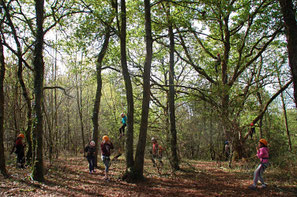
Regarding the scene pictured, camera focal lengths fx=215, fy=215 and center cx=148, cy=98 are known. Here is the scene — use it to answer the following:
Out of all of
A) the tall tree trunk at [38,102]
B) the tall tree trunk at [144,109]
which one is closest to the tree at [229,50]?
the tall tree trunk at [144,109]

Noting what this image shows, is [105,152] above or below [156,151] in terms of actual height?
above

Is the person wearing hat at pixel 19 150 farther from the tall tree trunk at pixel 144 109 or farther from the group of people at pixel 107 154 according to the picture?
the tall tree trunk at pixel 144 109

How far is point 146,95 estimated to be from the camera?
9117mm

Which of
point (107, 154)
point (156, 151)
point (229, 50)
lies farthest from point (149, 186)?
point (229, 50)

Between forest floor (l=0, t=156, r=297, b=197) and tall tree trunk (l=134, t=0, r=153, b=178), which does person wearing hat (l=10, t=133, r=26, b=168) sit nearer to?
forest floor (l=0, t=156, r=297, b=197)

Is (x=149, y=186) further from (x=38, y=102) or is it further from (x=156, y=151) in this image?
(x=38, y=102)

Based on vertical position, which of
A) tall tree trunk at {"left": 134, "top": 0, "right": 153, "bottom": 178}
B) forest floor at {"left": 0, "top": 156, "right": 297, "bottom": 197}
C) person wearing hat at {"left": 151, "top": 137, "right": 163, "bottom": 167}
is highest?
tall tree trunk at {"left": 134, "top": 0, "right": 153, "bottom": 178}

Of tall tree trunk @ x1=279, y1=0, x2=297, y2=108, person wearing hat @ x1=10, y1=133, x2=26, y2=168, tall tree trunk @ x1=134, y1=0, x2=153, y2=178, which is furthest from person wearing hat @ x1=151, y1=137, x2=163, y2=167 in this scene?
tall tree trunk @ x1=279, y1=0, x2=297, y2=108

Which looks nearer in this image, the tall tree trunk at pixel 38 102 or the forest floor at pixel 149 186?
the forest floor at pixel 149 186

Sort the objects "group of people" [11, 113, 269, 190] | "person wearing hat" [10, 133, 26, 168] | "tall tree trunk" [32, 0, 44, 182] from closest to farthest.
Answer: "group of people" [11, 113, 269, 190] < "tall tree trunk" [32, 0, 44, 182] < "person wearing hat" [10, 133, 26, 168]

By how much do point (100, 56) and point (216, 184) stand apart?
8.94m

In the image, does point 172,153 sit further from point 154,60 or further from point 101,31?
point 154,60

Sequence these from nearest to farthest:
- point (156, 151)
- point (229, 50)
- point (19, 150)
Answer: point (19, 150) < point (156, 151) < point (229, 50)

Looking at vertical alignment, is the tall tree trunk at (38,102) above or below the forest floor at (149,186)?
above
